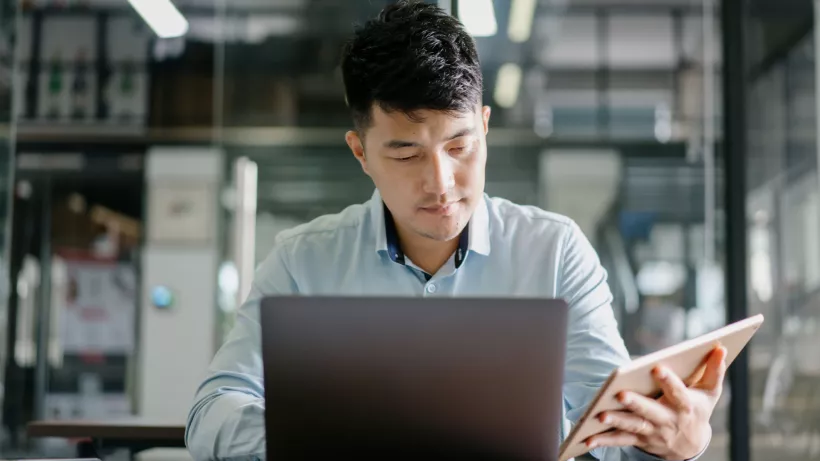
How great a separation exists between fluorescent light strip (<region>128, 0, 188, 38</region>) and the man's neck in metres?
2.81

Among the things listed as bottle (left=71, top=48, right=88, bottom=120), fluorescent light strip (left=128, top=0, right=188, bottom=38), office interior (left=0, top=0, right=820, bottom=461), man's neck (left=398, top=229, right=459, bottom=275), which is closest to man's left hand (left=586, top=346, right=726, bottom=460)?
man's neck (left=398, top=229, right=459, bottom=275)

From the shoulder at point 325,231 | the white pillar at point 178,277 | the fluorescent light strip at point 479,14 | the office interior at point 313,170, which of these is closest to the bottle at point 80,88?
the office interior at point 313,170

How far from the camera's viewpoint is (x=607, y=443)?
110 centimetres

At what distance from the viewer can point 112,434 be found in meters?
2.07

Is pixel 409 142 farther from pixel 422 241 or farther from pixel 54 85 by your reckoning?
pixel 54 85

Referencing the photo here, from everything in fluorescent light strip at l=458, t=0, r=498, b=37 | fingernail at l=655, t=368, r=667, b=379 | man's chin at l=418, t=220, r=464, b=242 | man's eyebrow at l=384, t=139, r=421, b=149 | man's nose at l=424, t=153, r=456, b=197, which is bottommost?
fingernail at l=655, t=368, r=667, b=379

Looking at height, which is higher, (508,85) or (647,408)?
(508,85)

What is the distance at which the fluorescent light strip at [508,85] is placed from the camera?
429 centimetres

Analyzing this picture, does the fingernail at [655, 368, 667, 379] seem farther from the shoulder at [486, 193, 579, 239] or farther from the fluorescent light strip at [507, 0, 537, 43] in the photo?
the fluorescent light strip at [507, 0, 537, 43]

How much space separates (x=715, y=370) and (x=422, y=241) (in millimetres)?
592

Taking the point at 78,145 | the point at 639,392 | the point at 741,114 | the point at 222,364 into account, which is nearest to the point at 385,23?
the point at 222,364

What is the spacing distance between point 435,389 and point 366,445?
95 millimetres

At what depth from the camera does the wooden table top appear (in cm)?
207

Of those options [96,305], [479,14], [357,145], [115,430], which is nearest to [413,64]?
[357,145]
